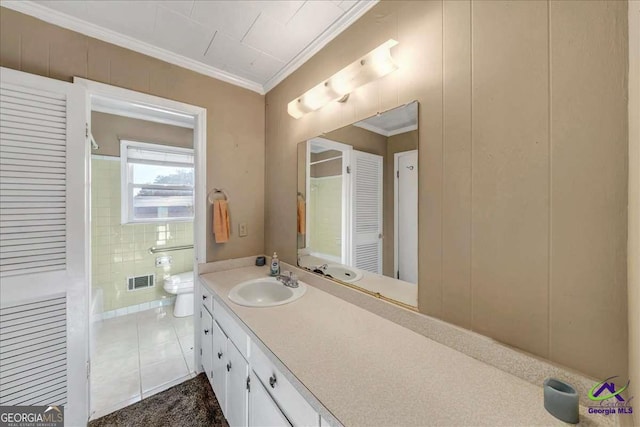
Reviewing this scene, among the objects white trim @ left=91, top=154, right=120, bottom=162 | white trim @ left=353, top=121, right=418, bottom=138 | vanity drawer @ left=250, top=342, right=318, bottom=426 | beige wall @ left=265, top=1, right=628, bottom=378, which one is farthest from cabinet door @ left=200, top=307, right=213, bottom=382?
white trim @ left=91, top=154, right=120, bottom=162

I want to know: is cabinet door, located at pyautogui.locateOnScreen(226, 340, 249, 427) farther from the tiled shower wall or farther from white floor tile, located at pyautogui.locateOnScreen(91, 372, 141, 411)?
the tiled shower wall

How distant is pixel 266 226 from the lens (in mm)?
2119

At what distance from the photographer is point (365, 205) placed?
129cm

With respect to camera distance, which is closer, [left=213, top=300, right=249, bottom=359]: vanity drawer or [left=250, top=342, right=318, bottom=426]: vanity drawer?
[left=250, top=342, right=318, bottom=426]: vanity drawer

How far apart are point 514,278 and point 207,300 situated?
170 centimetres

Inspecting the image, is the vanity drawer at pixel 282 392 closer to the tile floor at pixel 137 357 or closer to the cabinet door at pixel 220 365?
the cabinet door at pixel 220 365

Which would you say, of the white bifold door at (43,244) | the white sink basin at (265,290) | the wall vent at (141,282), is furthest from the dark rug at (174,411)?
the wall vent at (141,282)

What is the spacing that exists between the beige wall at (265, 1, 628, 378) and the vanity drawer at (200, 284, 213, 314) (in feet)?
4.30

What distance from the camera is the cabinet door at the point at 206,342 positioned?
1584mm

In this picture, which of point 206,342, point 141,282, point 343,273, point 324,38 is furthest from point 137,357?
point 324,38

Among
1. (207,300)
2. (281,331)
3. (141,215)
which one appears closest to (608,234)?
(281,331)

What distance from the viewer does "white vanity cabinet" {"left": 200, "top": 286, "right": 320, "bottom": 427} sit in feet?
2.61

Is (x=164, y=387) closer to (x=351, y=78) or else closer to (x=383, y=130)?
(x=383, y=130)

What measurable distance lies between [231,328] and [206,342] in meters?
0.63
